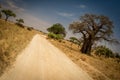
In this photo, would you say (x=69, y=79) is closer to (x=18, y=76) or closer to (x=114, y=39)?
(x=18, y=76)

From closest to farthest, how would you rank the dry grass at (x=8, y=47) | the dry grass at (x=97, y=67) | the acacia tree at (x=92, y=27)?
the dry grass at (x=8, y=47) < the dry grass at (x=97, y=67) < the acacia tree at (x=92, y=27)

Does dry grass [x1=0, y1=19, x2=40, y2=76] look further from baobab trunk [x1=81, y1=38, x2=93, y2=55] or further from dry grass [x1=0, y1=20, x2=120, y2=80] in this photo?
baobab trunk [x1=81, y1=38, x2=93, y2=55]

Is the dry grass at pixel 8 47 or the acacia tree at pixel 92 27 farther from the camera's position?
the acacia tree at pixel 92 27

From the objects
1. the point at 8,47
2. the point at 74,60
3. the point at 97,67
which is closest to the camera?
→ the point at 8,47

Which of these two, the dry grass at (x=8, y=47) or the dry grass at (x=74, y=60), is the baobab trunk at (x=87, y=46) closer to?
the dry grass at (x=74, y=60)

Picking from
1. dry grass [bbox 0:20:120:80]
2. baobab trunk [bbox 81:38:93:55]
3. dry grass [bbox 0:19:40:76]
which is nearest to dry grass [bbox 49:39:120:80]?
dry grass [bbox 0:20:120:80]

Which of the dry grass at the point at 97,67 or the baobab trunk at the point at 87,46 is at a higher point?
the baobab trunk at the point at 87,46

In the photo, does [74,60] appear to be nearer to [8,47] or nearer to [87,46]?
[8,47]

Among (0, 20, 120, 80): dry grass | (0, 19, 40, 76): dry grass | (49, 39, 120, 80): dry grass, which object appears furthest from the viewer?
(49, 39, 120, 80): dry grass

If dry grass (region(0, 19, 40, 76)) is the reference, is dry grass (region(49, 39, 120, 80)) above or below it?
below

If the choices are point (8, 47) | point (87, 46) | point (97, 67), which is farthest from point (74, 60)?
point (87, 46)

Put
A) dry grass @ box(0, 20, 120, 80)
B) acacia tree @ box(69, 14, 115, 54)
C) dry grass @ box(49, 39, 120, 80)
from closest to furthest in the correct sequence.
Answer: dry grass @ box(0, 20, 120, 80) < dry grass @ box(49, 39, 120, 80) < acacia tree @ box(69, 14, 115, 54)

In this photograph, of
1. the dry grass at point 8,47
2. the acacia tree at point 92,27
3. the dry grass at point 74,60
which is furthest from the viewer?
the acacia tree at point 92,27

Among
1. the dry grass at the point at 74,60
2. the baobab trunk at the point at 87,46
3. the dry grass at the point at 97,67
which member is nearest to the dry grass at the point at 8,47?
the dry grass at the point at 74,60
